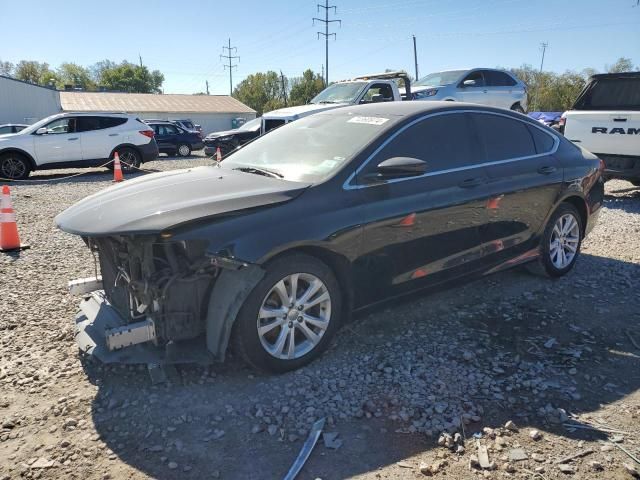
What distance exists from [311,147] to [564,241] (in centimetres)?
292

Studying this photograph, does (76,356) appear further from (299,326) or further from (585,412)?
(585,412)

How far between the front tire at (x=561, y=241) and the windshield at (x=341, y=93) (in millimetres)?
7031

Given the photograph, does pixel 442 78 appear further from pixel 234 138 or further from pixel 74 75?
pixel 74 75

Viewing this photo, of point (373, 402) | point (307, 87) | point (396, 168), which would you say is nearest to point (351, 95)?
point (396, 168)

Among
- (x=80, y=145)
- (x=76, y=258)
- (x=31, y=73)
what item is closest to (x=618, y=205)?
(x=76, y=258)

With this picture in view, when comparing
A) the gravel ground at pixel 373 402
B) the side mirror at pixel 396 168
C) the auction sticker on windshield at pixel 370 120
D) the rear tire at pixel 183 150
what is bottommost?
the gravel ground at pixel 373 402

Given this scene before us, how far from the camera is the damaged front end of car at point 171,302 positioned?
3023 mm

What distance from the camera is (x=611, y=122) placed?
8.41m

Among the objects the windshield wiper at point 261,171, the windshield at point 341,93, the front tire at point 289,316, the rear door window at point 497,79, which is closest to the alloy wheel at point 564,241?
the front tire at point 289,316

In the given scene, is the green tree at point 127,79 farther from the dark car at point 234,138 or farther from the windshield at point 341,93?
the windshield at point 341,93

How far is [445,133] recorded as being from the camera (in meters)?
4.13

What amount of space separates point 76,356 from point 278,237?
1753 mm

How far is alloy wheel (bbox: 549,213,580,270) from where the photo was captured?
5066mm

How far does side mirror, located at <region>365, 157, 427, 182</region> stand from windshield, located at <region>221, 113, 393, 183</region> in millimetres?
214
